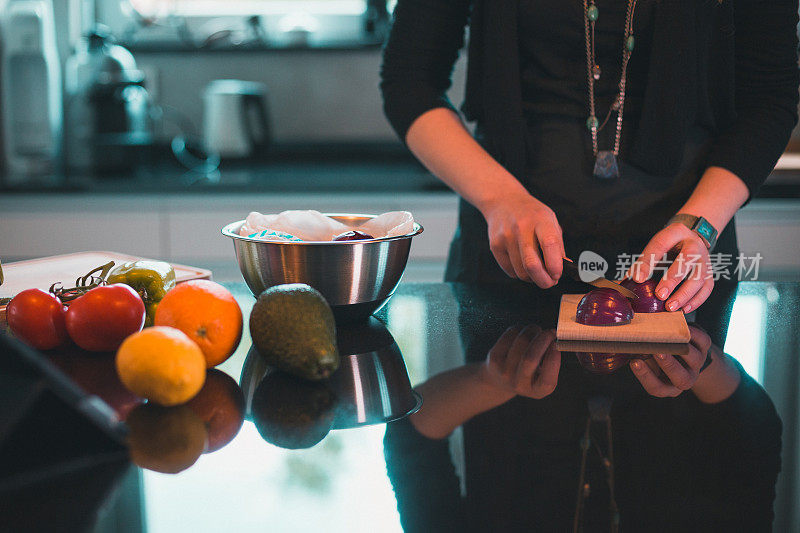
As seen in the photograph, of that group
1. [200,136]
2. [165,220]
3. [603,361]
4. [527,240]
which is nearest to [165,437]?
[603,361]

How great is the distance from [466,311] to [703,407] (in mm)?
366

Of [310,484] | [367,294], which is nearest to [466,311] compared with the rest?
[367,294]

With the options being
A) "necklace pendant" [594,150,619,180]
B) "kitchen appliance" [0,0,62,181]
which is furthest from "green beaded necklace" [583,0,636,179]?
"kitchen appliance" [0,0,62,181]

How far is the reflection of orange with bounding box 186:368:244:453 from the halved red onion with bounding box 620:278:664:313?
1.53 feet

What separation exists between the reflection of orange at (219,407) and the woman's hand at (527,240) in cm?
40

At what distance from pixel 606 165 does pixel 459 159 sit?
0.22 meters

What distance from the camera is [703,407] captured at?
2.03 feet

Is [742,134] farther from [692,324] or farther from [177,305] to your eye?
[177,305]

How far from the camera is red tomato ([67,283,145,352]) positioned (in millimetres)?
709

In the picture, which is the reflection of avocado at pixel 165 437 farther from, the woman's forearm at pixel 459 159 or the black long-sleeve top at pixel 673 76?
the black long-sleeve top at pixel 673 76

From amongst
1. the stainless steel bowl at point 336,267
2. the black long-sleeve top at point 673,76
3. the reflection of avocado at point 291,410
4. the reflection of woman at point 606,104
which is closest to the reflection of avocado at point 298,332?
the reflection of avocado at point 291,410

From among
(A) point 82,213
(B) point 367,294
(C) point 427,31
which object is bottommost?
(A) point 82,213

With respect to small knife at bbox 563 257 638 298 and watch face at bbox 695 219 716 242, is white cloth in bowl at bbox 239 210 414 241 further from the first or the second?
watch face at bbox 695 219 716 242

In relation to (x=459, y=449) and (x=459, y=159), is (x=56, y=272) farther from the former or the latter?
(x=459, y=449)
